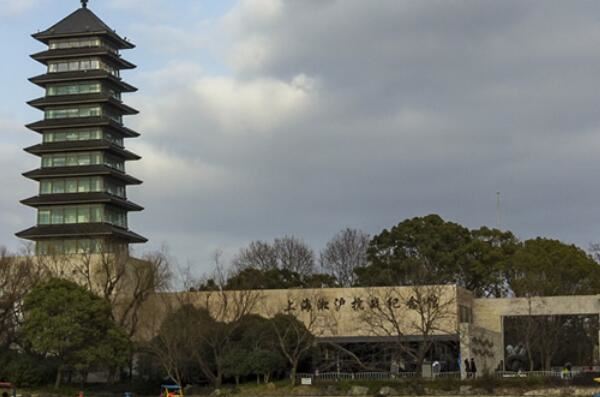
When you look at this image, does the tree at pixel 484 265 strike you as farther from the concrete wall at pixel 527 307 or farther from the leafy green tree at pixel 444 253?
the concrete wall at pixel 527 307

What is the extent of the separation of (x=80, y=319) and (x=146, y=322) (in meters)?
5.88

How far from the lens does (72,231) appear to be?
221 ft

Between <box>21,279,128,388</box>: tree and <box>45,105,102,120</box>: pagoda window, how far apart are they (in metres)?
21.8

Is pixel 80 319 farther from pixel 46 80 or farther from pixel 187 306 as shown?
pixel 46 80

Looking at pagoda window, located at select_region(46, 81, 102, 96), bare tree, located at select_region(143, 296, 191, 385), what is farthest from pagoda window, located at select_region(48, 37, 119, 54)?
bare tree, located at select_region(143, 296, 191, 385)

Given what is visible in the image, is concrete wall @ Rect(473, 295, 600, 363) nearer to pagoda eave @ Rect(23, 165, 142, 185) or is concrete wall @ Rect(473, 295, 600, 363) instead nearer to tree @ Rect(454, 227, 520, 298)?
tree @ Rect(454, 227, 520, 298)

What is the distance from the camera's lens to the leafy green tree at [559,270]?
219 ft

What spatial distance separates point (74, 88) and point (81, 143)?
4.59 meters

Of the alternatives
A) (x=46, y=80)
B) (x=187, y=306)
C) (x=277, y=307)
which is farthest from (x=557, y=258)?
(x=46, y=80)

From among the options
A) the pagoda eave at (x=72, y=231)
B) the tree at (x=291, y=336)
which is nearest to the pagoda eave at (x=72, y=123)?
the pagoda eave at (x=72, y=231)

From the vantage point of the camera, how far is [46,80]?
7106 centimetres

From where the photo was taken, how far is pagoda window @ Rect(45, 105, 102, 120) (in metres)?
70.7

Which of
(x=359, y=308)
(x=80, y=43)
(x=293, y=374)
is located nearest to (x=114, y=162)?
(x=80, y=43)

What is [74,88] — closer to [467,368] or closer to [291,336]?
[291,336]
